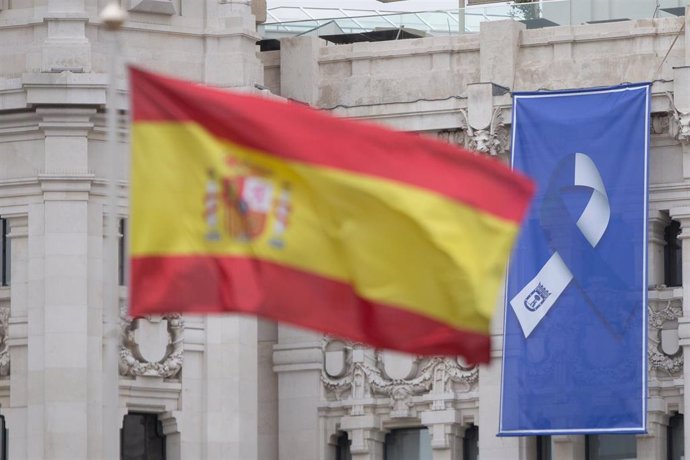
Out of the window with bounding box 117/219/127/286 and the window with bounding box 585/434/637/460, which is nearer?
the window with bounding box 117/219/127/286

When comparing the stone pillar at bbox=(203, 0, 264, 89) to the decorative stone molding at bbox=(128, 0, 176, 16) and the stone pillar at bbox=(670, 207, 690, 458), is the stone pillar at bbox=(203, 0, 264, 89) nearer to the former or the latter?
the decorative stone molding at bbox=(128, 0, 176, 16)

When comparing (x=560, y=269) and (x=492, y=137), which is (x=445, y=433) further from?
(x=492, y=137)

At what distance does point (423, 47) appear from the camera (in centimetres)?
5919

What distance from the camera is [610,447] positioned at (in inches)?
2256

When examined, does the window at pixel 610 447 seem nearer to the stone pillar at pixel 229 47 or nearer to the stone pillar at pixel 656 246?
the stone pillar at pixel 656 246

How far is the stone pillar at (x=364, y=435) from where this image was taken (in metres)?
58.6

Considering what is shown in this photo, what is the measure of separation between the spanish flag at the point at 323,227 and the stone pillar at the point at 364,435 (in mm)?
22461

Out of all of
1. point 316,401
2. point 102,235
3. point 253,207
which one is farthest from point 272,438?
point 253,207

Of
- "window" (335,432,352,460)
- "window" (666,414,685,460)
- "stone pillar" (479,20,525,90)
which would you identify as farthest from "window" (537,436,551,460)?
"stone pillar" (479,20,525,90)

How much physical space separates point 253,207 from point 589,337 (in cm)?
2069

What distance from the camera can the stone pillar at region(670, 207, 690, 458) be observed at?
55875 mm

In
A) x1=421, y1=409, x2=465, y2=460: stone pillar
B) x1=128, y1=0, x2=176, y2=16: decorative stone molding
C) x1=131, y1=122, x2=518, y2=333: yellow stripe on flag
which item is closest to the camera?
x1=131, y1=122, x2=518, y2=333: yellow stripe on flag

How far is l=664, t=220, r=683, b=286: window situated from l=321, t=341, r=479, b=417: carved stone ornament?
3.97 meters

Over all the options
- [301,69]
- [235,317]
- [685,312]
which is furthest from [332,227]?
[301,69]
